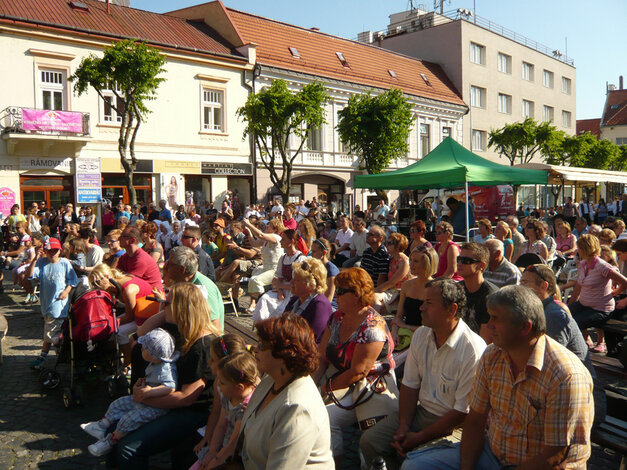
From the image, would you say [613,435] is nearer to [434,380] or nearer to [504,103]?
[434,380]

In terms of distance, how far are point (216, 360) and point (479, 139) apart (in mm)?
39513

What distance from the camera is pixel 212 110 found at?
957 inches

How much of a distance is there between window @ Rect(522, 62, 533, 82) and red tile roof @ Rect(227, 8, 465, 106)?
997 centimetres

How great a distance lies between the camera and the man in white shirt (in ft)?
10.7

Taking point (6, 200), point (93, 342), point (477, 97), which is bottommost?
point (93, 342)

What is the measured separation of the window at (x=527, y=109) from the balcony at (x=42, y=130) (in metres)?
36.5

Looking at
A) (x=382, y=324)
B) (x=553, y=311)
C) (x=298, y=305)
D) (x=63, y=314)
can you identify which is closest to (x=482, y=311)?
(x=553, y=311)

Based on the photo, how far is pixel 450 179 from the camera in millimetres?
11844

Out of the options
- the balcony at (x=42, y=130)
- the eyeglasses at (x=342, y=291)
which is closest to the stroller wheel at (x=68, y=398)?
the eyeglasses at (x=342, y=291)

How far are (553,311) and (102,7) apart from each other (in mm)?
24093

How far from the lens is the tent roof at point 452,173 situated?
469 inches

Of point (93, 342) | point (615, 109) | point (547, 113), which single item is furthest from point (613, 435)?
point (615, 109)

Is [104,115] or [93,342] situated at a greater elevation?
[104,115]

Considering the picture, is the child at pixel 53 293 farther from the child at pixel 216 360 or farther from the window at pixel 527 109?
the window at pixel 527 109
